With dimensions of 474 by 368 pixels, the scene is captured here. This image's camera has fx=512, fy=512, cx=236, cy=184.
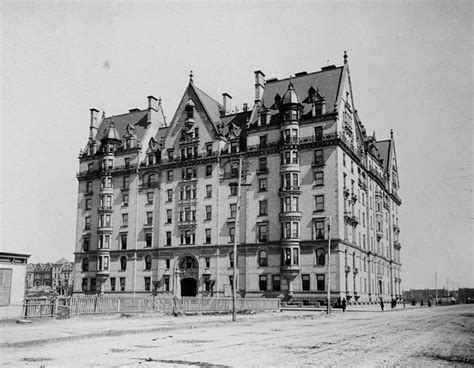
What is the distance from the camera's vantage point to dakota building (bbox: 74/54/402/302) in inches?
2448

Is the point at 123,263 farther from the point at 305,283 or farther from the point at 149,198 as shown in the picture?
the point at 305,283

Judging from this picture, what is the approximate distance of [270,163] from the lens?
6594 cm

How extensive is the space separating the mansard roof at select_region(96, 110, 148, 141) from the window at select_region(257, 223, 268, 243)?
2637 cm

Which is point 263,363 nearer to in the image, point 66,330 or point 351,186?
point 66,330

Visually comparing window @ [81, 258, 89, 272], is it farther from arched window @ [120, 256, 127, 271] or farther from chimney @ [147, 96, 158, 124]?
chimney @ [147, 96, 158, 124]

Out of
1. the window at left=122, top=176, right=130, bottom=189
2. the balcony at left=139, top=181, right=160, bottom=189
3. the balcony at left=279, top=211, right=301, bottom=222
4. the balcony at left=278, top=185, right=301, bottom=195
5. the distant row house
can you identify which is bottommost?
the distant row house

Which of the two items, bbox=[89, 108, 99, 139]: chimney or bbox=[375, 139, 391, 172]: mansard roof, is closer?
bbox=[89, 108, 99, 139]: chimney

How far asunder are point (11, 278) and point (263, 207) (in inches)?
1539

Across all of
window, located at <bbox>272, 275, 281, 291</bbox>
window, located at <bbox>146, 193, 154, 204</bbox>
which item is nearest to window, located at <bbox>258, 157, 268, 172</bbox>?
window, located at <bbox>272, 275, 281, 291</bbox>

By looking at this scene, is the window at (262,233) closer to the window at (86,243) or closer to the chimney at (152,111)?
the chimney at (152,111)

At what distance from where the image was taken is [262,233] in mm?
65062

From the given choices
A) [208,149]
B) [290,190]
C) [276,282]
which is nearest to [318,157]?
[290,190]

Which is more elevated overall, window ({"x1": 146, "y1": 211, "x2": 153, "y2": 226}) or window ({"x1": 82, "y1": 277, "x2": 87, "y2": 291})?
window ({"x1": 146, "y1": 211, "x2": 153, "y2": 226})

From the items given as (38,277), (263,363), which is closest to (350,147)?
(263,363)
